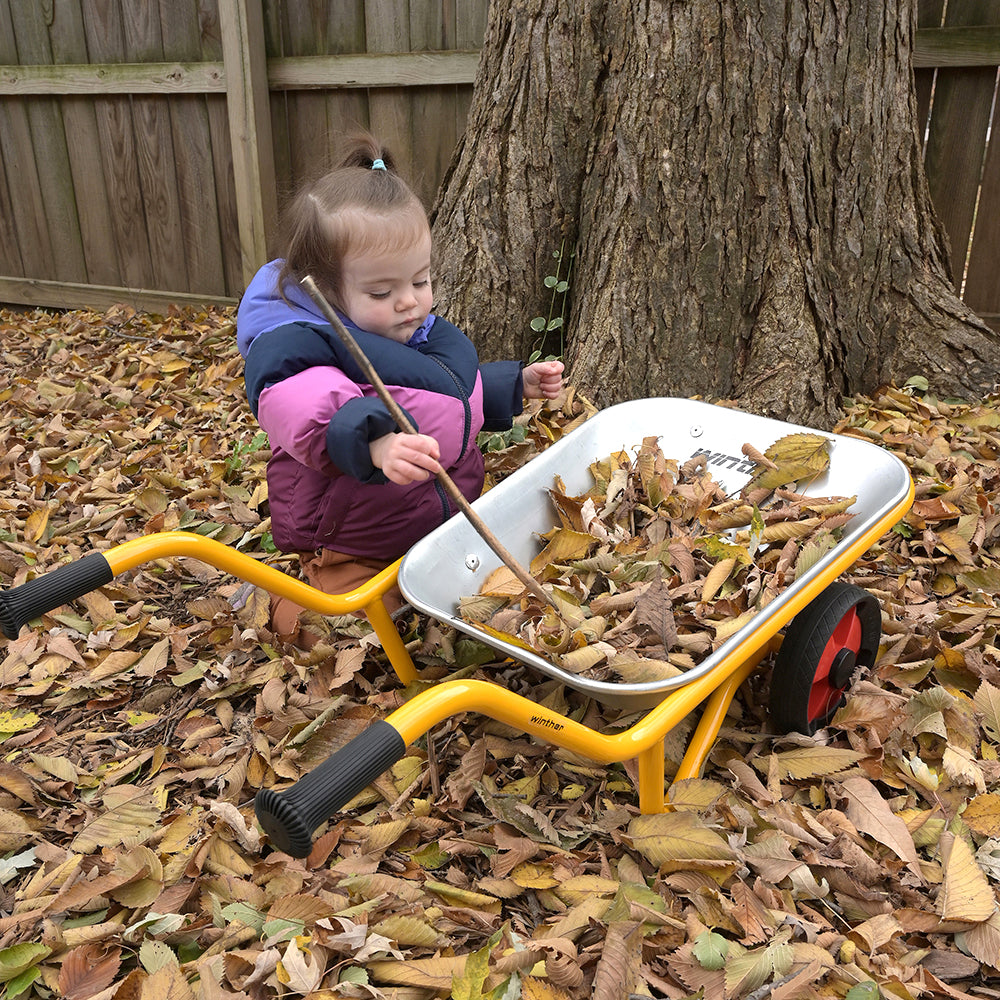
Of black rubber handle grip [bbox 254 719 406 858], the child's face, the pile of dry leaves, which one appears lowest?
the pile of dry leaves

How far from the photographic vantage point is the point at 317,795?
1.09 m

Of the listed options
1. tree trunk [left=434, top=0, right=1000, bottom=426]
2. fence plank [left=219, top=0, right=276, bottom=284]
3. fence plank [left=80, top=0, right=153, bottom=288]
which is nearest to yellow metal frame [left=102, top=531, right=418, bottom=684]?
tree trunk [left=434, top=0, right=1000, bottom=426]

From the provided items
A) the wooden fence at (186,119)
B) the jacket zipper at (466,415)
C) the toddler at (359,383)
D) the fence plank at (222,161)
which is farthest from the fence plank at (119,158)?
the jacket zipper at (466,415)

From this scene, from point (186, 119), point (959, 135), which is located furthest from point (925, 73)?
point (186, 119)

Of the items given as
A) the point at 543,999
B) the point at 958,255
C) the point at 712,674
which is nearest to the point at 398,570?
the point at 712,674

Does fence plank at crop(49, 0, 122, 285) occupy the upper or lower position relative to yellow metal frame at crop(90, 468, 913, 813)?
upper

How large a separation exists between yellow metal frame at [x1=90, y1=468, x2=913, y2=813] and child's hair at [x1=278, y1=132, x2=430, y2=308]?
694mm

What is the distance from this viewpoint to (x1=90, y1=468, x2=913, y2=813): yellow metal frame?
136 centimetres

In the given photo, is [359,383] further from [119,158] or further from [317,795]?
[119,158]

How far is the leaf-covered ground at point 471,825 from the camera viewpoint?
4.84 feet

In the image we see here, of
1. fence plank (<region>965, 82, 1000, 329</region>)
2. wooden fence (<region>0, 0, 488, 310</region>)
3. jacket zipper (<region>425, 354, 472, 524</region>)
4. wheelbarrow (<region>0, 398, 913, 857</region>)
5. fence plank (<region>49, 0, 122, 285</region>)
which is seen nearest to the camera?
wheelbarrow (<region>0, 398, 913, 857</region>)

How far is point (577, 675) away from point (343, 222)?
3.71 ft

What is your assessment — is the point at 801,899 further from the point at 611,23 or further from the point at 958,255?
the point at 958,255

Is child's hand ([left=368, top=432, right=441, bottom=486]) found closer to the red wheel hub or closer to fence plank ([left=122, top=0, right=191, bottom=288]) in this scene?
the red wheel hub
